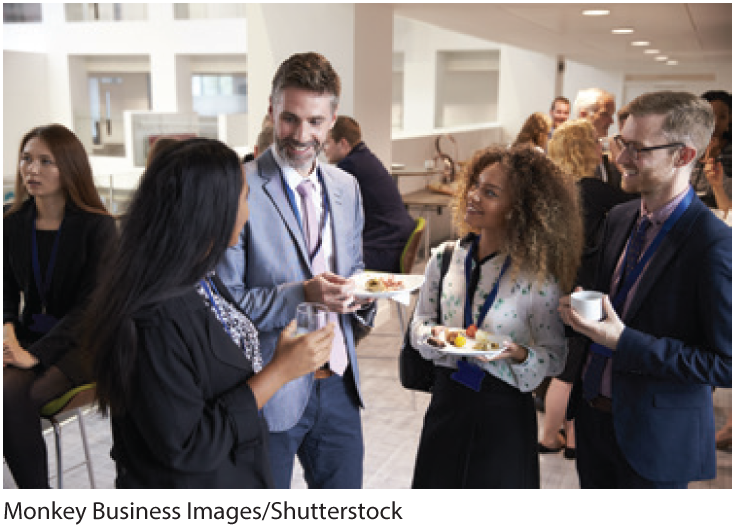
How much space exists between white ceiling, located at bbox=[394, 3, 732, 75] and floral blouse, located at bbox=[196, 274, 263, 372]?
179 inches

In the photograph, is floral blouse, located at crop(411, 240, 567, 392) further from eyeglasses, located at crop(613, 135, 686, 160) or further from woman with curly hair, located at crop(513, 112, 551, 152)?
woman with curly hair, located at crop(513, 112, 551, 152)

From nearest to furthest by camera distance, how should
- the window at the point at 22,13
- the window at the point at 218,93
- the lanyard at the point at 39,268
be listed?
1. the lanyard at the point at 39,268
2. the window at the point at 22,13
3. the window at the point at 218,93

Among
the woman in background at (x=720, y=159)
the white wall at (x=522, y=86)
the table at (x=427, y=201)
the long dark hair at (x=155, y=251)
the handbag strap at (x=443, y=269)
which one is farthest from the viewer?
the white wall at (x=522, y=86)

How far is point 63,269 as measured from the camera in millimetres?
2510

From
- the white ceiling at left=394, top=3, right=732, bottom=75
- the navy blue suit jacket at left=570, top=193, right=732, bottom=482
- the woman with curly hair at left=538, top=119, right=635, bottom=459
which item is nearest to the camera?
the navy blue suit jacket at left=570, top=193, right=732, bottom=482

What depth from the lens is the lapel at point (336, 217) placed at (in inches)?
77.7

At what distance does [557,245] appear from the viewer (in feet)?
6.26

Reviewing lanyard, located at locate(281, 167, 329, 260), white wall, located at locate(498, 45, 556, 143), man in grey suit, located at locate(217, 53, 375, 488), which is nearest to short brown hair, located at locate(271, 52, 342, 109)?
man in grey suit, located at locate(217, 53, 375, 488)

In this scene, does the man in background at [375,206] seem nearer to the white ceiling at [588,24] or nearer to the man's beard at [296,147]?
the white ceiling at [588,24]

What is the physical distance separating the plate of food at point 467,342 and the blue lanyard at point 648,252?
12.5 inches

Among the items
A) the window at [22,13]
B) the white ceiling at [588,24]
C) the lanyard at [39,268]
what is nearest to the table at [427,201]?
the white ceiling at [588,24]

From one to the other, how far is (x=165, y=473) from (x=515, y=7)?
17.2 ft

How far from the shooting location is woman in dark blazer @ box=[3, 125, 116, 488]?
94.1 inches
